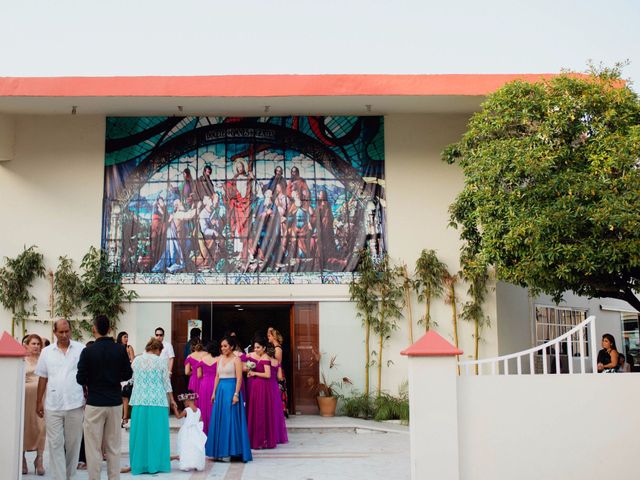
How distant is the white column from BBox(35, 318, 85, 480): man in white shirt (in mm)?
9037

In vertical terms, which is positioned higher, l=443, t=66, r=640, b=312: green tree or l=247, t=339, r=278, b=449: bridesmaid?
l=443, t=66, r=640, b=312: green tree

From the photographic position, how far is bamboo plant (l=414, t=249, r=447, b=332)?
16406 mm

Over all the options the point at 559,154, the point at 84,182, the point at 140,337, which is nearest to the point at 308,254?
the point at 140,337

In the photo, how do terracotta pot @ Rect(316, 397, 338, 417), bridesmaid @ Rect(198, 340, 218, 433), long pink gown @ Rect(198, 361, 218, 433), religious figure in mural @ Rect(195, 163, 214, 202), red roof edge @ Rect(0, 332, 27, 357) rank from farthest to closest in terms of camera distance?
1. religious figure in mural @ Rect(195, 163, 214, 202)
2. terracotta pot @ Rect(316, 397, 338, 417)
3. long pink gown @ Rect(198, 361, 218, 433)
4. bridesmaid @ Rect(198, 340, 218, 433)
5. red roof edge @ Rect(0, 332, 27, 357)

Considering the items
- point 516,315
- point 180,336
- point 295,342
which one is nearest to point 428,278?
point 516,315

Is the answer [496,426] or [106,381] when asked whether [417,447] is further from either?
[106,381]

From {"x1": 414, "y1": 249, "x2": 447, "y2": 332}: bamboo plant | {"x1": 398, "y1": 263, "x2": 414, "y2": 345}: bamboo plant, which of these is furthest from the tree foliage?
{"x1": 414, "y1": 249, "x2": 447, "y2": 332}: bamboo plant

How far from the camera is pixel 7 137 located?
54.6 feet

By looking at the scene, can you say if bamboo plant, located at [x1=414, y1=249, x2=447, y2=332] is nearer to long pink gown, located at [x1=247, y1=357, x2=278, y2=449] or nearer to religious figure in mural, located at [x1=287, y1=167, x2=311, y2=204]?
religious figure in mural, located at [x1=287, y1=167, x2=311, y2=204]

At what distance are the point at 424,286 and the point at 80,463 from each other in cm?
805

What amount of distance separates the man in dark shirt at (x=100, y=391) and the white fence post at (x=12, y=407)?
1.90ft

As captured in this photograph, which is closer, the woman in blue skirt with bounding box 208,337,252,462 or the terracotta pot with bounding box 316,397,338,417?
the woman in blue skirt with bounding box 208,337,252,462

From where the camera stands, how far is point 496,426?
26.3ft

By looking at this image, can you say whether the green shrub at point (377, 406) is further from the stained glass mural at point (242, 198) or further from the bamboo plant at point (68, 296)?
the bamboo plant at point (68, 296)
